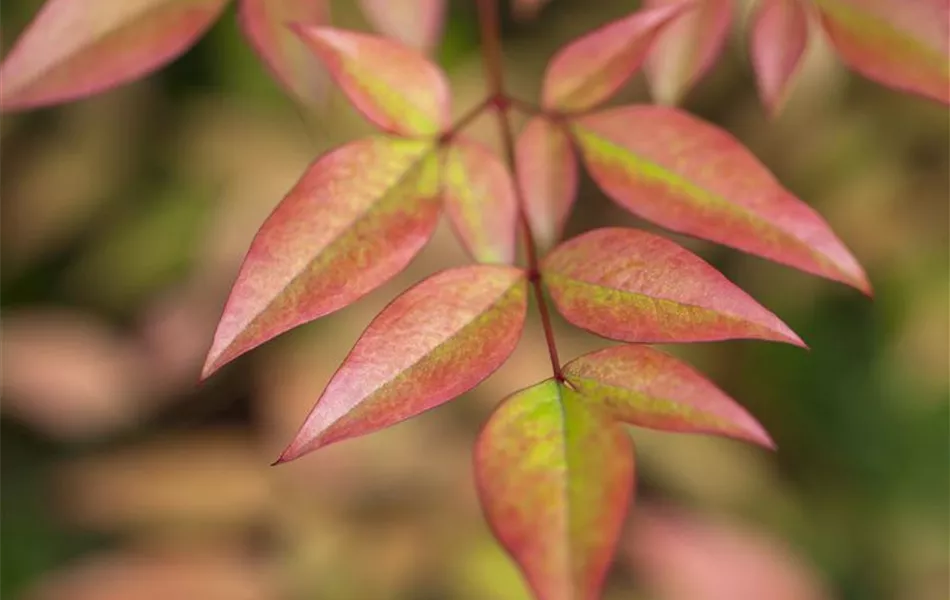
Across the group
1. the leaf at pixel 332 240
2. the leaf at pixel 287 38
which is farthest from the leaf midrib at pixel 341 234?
the leaf at pixel 287 38

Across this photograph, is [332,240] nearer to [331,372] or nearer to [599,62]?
[599,62]

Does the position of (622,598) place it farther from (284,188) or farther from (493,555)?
(284,188)

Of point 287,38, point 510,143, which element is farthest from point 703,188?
point 287,38

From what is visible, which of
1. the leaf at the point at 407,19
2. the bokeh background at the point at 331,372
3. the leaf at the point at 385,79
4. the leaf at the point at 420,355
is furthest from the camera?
the bokeh background at the point at 331,372

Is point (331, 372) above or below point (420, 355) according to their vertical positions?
below

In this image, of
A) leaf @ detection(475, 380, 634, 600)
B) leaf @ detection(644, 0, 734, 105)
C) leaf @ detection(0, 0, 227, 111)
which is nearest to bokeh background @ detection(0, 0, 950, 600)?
leaf @ detection(644, 0, 734, 105)

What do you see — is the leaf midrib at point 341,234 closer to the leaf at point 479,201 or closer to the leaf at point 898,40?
the leaf at point 479,201

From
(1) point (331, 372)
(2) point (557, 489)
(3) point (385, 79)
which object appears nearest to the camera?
(2) point (557, 489)
